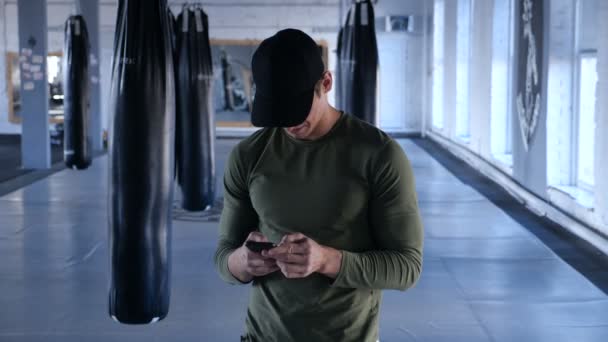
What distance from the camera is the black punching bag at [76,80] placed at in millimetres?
11047

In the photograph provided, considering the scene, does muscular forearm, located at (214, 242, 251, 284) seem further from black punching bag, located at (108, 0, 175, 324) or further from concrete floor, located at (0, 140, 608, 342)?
concrete floor, located at (0, 140, 608, 342)

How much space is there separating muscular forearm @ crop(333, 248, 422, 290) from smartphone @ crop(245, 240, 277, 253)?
0.17m

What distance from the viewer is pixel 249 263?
1.81 m

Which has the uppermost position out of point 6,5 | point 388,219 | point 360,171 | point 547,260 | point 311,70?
point 6,5

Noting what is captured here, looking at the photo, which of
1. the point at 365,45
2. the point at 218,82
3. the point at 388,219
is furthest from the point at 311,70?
the point at 218,82

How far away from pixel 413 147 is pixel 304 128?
52.2ft

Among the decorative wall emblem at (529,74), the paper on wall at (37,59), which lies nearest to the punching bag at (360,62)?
the decorative wall emblem at (529,74)

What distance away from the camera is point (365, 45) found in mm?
7859

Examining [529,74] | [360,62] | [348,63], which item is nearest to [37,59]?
[348,63]

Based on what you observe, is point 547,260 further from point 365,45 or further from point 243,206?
point 243,206

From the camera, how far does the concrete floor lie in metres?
4.82

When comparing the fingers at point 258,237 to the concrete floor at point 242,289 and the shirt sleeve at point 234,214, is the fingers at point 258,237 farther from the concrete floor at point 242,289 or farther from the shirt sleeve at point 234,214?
the concrete floor at point 242,289

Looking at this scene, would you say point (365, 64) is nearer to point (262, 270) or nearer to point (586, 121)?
point (586, 121)

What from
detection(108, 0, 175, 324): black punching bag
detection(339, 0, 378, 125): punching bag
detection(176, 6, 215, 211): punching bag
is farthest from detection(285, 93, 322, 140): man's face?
detection(176, 6, 215, 211): punching bag
